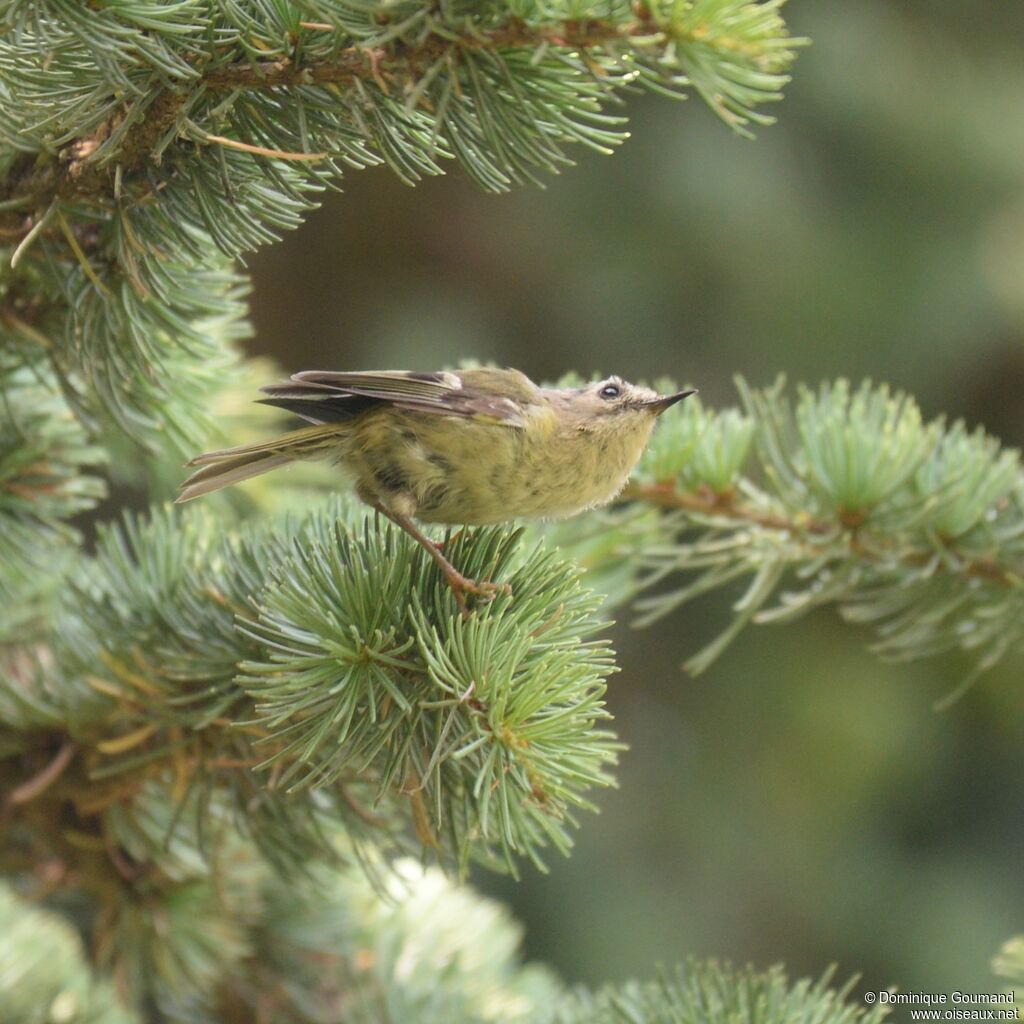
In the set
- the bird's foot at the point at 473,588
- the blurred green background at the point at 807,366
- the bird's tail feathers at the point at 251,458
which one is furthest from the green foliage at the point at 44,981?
the blurred green background at the point at 807,366

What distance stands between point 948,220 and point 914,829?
10.6ft

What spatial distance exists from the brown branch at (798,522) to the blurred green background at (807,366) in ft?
13.8

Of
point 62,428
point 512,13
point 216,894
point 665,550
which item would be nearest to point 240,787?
point 216,894

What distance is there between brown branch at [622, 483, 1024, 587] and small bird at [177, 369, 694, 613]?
92 mm

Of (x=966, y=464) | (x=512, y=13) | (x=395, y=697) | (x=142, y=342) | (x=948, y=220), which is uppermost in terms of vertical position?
(x=948, y=220)

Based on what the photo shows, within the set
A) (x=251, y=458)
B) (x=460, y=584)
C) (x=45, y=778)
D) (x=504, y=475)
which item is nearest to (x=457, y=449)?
(x=504, y=475)

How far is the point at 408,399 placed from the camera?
2.08 metres

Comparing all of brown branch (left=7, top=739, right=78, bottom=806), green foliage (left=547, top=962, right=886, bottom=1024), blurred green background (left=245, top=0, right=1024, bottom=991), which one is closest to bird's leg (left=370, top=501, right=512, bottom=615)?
green foliage (left=547, top=962, right=886, bottom=1024)

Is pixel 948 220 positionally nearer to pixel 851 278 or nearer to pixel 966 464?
pixel 851 278

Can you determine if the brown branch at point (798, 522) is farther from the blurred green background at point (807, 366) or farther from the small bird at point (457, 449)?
the blurred green background at point (807, 366)

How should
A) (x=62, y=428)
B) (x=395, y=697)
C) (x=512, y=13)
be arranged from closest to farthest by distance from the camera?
(x=512, y=13)
(x=395, y=697)
(x=62, y=428)

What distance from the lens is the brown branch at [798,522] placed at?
83.9 inches

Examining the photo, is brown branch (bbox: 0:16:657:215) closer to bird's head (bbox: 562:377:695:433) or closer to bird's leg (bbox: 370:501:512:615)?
bird's leg (bbox: 370:501:512:615)

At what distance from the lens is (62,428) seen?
208cm
